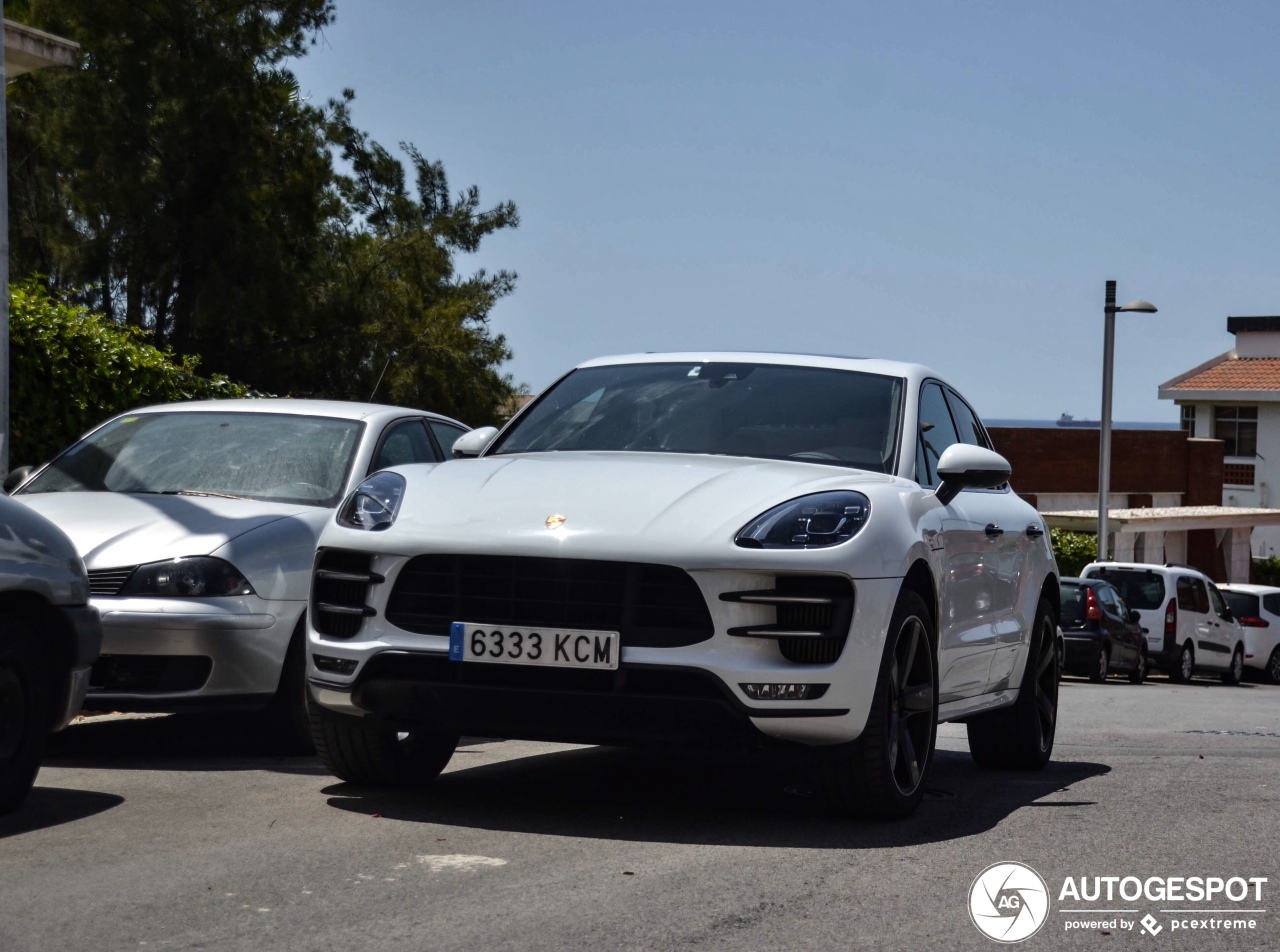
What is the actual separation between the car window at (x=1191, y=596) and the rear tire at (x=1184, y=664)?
0.59 metres

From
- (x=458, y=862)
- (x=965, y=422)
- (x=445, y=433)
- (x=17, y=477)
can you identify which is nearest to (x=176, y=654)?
(x=17, y=477)

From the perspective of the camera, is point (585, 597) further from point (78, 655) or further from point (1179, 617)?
point (1179, 617)

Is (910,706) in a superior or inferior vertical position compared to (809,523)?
inferior

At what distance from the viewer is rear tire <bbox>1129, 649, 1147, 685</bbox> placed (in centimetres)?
2461

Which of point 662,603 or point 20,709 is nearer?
point 662,603

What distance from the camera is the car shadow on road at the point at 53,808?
566 centimetres

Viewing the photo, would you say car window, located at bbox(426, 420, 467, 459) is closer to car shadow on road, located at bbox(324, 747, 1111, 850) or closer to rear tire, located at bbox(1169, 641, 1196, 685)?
car shadow on road, located at bbox(324, 747, 1111, 850)

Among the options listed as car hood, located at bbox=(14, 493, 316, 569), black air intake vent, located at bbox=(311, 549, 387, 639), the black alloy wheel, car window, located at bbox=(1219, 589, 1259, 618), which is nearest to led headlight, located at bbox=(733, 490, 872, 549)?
the black alloy wheel

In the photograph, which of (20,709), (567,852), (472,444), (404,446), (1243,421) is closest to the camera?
(567,852)

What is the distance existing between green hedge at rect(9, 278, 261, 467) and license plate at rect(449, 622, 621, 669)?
6.78 meters

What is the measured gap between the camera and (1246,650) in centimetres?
3020

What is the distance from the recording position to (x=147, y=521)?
766cm

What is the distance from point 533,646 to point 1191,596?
23394 mm

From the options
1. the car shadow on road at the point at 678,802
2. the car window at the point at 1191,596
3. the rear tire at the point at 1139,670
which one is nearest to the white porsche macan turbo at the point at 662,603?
the car shadow on road at the point at 678,802
